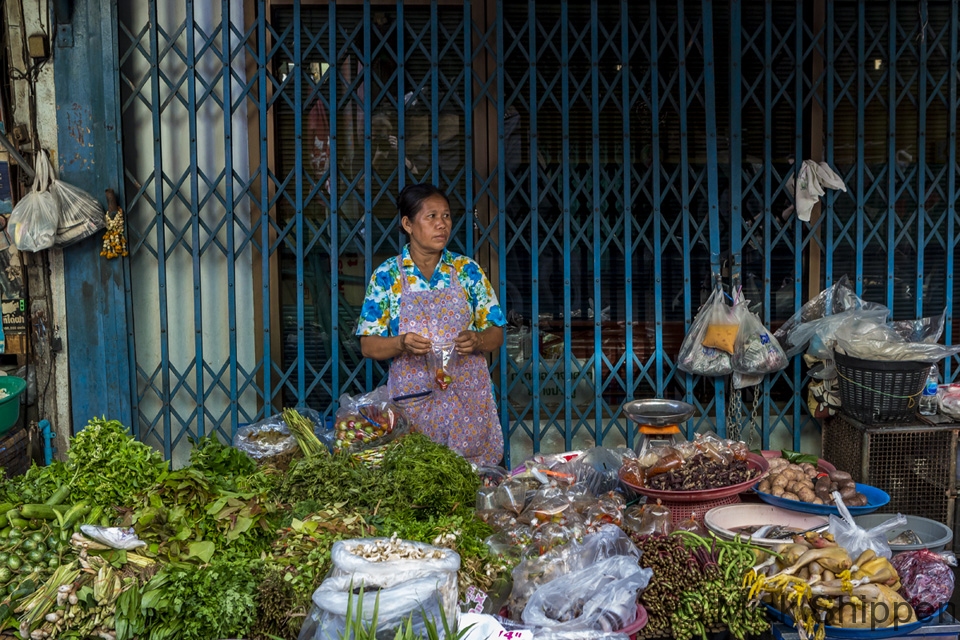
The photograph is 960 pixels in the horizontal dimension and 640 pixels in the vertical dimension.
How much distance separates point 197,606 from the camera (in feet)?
8.30

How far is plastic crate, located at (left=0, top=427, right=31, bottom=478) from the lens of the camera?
4441mm

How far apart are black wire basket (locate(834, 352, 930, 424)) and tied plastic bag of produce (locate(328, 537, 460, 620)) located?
2859 mm

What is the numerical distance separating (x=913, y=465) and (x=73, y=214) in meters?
4.47

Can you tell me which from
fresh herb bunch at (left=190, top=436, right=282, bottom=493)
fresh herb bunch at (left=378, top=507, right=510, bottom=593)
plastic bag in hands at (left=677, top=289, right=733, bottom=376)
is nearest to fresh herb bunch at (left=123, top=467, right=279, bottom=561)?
fresh herb bunch at (left=190, top=436, right=282, bottom=493)

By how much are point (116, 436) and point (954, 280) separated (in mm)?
4583

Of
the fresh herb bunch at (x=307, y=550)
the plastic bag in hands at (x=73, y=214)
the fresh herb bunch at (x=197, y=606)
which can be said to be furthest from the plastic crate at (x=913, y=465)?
the plastic bag in hands at (x=73, y=214)

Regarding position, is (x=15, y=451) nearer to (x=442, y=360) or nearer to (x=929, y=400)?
(x=442, y=360)

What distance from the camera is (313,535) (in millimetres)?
2885

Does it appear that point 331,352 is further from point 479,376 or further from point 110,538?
point 110,538

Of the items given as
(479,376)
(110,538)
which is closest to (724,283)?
(479,376)

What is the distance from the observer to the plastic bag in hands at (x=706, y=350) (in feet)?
15.8

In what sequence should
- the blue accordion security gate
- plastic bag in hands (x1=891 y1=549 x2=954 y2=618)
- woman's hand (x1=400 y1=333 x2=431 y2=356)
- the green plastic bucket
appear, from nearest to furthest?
plastic bag in hands (x1=891 y1=549 x2=954 y2=618)
woman's hand (x1=400 y1=333 x2=431 y2=356)
the green plastic bucket
the blue accordion security gate

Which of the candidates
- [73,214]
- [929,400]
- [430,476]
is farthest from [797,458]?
[73,214]

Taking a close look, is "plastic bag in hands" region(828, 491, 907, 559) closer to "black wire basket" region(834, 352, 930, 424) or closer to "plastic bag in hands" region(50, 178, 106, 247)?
"black wire basket" region(834, 352, 930, 424)
